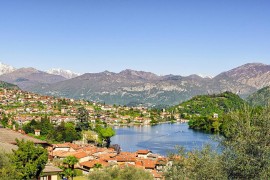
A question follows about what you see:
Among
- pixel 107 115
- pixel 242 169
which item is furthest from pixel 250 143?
pixel 107 115

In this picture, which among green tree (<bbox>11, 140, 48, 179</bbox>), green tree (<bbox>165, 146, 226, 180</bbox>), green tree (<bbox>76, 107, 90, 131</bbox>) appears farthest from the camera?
green tree (<bbox>76, 107, 90, 131</bbox>)

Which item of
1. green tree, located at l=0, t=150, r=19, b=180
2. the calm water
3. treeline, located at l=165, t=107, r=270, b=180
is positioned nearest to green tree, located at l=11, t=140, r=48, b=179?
green tree, located at l=0, t=150, r=19, b=180

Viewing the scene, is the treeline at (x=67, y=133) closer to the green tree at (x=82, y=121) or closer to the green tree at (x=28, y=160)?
the green tree at (x=82, y=121)

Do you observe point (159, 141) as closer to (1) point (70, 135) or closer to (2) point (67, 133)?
(1) point (70, 135)

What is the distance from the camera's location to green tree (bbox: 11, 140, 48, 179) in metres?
22.5

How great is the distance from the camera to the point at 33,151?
23156 millimetres

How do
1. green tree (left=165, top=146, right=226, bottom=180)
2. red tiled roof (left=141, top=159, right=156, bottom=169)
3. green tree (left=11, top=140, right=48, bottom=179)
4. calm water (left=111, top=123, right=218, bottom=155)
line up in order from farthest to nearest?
calm water (left=111, top=123, right=218, bottom=155) < red tiled roof (left=141, top=159, right=156, bottom=169) < green tree (left=11, top=140, right=48, bottom=179) < green tree (left=165, top=146, right=226, bottom=180)

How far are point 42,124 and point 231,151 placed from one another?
7888cm

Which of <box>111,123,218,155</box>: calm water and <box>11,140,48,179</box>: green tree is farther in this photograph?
<box>111,123,218,155</box>: calm water

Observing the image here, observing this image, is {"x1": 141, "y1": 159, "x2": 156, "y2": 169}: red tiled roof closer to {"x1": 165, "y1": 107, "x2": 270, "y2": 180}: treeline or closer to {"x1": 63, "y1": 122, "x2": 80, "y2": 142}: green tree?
{"x1": 165, "y1": 107, "x2": 270, "y2": 180}: treeline

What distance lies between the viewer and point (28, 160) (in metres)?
23.1

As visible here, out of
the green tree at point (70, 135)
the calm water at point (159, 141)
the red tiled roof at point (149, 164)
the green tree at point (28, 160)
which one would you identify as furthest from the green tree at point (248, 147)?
the green tree at point (70, 135)

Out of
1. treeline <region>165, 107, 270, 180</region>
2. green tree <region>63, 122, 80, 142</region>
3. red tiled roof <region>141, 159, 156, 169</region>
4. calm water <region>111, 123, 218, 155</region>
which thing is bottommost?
calm water <region>111, 123, 218, 155</region>

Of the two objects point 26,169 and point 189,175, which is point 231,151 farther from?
point 26,169
